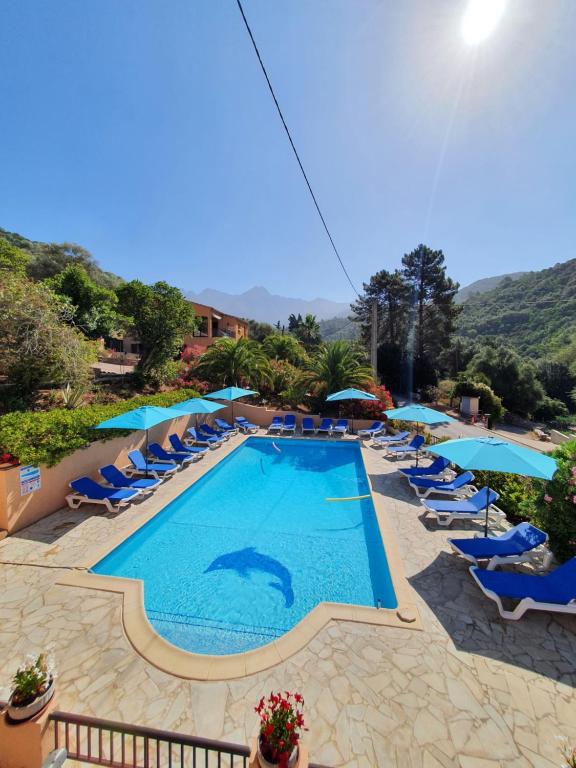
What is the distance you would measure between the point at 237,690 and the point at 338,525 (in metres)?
4.64

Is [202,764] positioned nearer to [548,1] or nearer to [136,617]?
[136,617]

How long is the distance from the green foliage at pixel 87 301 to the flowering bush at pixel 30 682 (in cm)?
1570

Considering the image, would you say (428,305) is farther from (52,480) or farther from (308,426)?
→ (52,480)

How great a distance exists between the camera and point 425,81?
8.58 meters

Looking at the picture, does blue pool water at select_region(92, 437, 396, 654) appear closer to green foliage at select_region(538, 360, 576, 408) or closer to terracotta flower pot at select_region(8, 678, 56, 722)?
terracotta flower pot at select_region(8, 678, 56, 722)

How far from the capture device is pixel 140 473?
9812 mm

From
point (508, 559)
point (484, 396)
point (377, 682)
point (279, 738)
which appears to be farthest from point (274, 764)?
point (484, 396)

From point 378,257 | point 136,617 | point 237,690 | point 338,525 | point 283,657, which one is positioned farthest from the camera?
point 378,257

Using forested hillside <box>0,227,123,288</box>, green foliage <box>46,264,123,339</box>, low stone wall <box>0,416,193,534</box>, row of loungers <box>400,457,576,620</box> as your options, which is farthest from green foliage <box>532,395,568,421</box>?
forested hillside <box>0,227,123,288</box>

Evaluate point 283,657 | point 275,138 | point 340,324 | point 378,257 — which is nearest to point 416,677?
point 283,657

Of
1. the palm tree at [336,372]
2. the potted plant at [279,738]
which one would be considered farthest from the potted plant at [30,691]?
the palm tree at [336,372]

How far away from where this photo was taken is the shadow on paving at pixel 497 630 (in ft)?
12.3

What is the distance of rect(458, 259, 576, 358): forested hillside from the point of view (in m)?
54.6

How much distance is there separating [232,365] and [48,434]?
12108 millimetres
